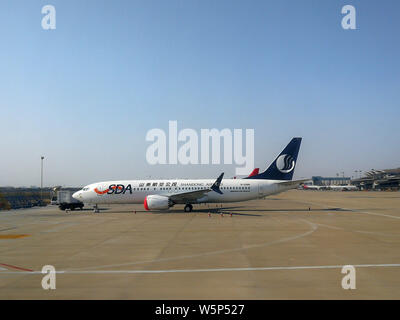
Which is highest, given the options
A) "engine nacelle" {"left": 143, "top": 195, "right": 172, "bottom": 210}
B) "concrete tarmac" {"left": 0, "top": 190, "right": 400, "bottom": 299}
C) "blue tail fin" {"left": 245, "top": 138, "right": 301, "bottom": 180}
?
"blue tail fin" {"left": 245, "top": 138, "right": 301, "bottom": 180}

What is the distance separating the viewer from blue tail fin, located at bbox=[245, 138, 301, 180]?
3369cm

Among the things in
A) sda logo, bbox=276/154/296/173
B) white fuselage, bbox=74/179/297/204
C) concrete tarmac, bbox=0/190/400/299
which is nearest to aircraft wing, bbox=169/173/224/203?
white fuselage, bbox=74/179/297/204

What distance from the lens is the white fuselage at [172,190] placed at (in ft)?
108

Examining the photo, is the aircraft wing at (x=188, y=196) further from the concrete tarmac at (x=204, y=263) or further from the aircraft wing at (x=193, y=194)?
the concrete tarmac at (x=204, y=263)

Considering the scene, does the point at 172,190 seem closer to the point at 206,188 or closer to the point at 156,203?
the point at 156,203

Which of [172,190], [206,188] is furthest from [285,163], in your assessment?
[172,190]

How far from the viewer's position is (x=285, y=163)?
33.8m

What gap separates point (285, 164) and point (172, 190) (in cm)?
1292

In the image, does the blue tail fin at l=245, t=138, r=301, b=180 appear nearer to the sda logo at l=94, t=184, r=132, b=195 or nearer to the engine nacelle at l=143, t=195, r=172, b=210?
the engine nacelle at l=143, t=195, r=172, b=210

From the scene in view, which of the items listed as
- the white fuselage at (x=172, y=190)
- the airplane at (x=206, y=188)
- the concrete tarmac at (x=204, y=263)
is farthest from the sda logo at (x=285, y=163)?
the concrete tarmac at (x=204, y=263)

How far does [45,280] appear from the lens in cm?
903

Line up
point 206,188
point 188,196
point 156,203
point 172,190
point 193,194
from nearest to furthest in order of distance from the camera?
point 156,203, point 193,194, point 188,196, point 172,190, point 206,188
